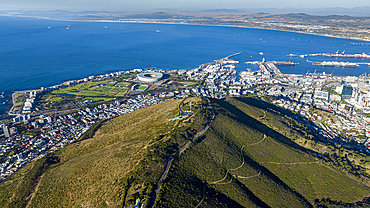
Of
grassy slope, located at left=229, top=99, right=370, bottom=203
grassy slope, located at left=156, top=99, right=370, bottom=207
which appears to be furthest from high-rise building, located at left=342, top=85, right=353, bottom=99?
grassy slope, located at left=229, top=99, right=370, bottom=203

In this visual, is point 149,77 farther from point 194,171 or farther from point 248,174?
point 248,174

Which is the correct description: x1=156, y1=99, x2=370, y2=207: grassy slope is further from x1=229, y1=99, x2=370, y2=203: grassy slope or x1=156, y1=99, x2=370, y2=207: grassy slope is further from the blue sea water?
the blue sea water

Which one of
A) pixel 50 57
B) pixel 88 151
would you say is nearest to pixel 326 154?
pixel 88 151

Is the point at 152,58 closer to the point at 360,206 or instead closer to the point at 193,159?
the point at 193,159

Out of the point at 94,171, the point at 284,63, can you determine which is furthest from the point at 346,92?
the point at 94,171

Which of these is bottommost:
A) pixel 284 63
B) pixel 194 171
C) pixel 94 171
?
pixel 284 63

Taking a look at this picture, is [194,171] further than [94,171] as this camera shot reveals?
No

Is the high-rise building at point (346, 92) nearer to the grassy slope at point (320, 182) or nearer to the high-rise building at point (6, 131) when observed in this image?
the grassy slope at point (320, 182)
